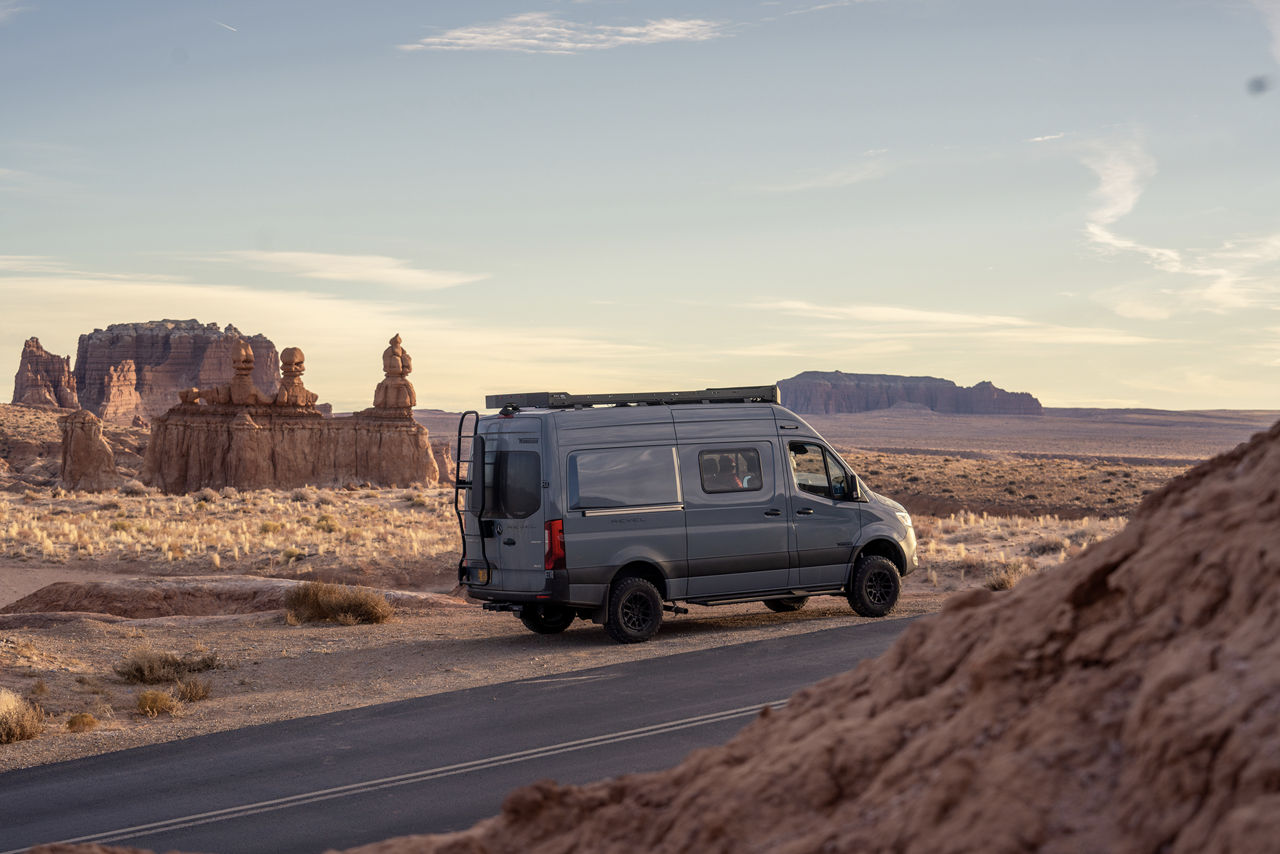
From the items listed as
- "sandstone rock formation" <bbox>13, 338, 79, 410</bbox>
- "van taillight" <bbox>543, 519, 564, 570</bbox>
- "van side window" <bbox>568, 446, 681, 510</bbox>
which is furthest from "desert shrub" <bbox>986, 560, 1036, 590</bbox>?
"sandstone rock formation" <bbox>13, 338, 79, 410</bbox>

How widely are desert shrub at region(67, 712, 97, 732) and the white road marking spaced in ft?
12.7

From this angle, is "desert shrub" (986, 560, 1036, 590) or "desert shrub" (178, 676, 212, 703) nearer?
"desert shrub" (178, 676, 212, 703)

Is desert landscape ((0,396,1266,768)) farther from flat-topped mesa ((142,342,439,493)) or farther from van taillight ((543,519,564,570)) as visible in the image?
flat-topped mesa ((142,342,439,493))

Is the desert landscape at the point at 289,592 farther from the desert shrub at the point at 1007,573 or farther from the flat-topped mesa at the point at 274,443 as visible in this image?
the flat-topped mesa at the point at 274,443

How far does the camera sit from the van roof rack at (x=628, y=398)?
13.6m

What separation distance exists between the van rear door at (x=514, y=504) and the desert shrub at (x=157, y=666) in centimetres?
365

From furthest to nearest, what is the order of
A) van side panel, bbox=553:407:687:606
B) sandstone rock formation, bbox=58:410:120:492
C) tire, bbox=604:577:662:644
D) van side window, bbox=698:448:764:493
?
sandstone rock formation, bbox=58:410:120:492 → van side window, bbox=698:448:764:493 → tire, bbox=604:577:662:644 → van side panel, bbox=553:407:687:606

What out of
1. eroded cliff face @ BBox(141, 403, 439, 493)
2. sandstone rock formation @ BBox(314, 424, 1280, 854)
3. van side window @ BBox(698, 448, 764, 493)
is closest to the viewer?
sandstone rock formation @ BBox(314, 424, 1280, 854)

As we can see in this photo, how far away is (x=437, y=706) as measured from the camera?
1077cm

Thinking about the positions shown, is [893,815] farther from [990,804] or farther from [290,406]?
[290,406]

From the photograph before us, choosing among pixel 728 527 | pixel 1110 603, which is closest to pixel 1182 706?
pixel 1110 603

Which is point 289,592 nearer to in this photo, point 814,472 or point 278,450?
point 814,472

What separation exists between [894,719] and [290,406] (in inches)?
2394

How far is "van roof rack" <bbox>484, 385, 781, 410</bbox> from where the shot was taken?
44.6 ft
